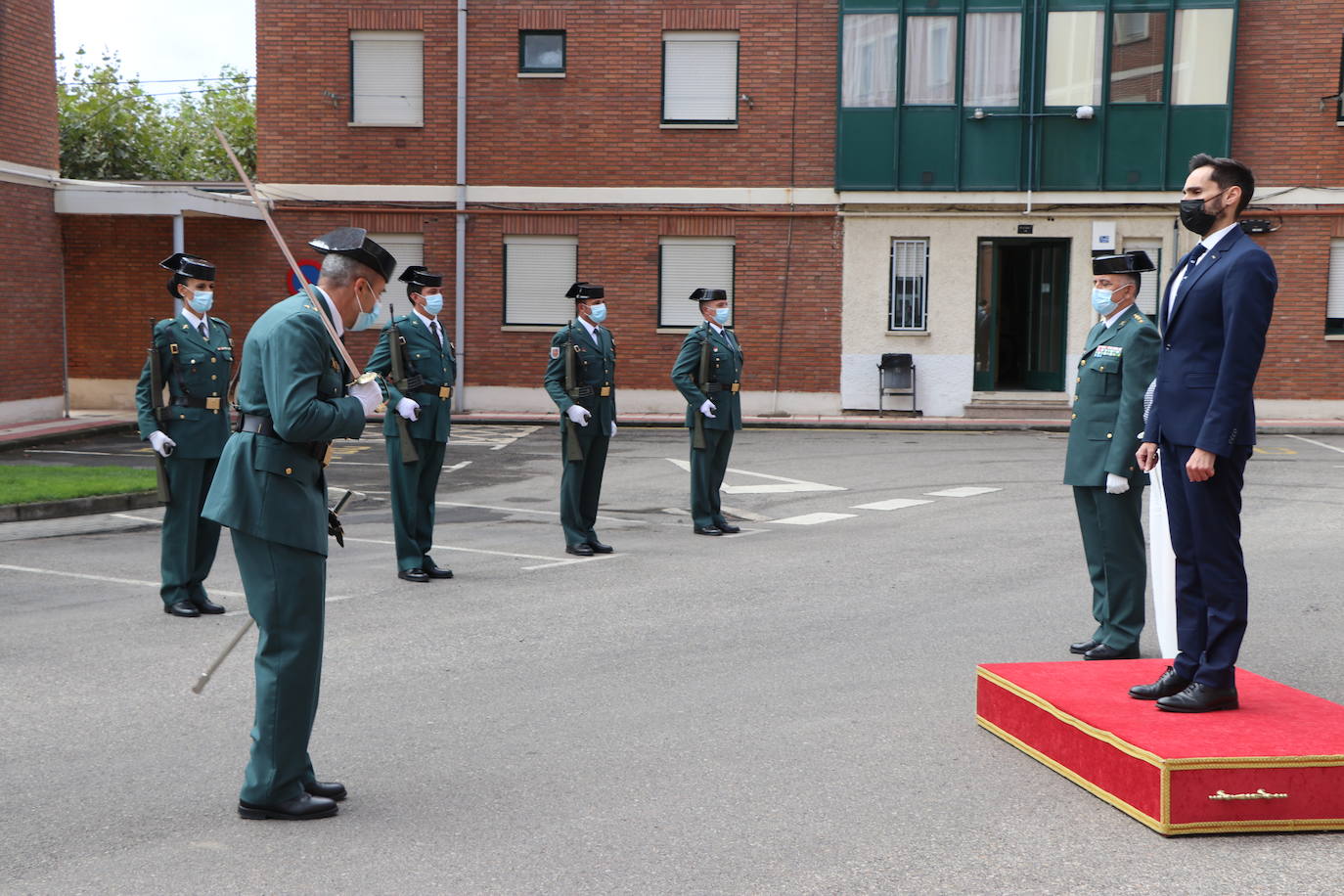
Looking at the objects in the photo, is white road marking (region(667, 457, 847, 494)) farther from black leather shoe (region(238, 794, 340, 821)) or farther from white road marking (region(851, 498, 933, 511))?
black leather shoe (region(238, 794, 340, 821))

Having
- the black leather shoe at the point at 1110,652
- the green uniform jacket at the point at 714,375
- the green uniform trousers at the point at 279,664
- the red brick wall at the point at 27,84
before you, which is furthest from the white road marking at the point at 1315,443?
the red brick wall at the point at 27,84

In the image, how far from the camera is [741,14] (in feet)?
80.4

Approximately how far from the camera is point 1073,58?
A: 2425 cm

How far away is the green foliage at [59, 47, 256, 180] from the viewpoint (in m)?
42.1

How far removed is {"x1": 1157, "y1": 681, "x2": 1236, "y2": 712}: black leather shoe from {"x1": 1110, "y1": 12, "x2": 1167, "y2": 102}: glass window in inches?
813

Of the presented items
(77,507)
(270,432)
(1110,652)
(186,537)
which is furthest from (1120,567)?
(77,507)

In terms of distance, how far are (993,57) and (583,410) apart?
629 inches

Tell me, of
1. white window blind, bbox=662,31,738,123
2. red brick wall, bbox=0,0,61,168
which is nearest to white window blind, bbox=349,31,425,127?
white window blind, bbox=662,31,738,123

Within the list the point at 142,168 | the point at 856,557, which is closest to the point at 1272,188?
the point at 856,557

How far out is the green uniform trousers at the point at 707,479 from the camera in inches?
487

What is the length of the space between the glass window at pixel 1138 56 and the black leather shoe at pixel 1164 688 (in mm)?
20526

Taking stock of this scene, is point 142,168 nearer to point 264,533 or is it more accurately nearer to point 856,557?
point 856,557

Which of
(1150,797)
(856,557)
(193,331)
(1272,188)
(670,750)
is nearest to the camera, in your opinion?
(1150,797)

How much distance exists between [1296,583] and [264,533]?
7535mm
